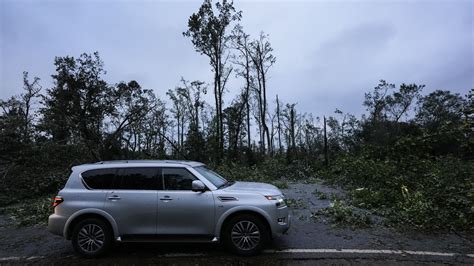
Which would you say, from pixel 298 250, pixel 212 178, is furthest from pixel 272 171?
pixel 298 250

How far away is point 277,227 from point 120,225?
110 inches

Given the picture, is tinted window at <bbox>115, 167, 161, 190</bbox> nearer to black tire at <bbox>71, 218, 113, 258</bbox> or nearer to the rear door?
the rear door

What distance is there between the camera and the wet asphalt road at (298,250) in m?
5.95

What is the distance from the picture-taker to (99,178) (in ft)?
21.7

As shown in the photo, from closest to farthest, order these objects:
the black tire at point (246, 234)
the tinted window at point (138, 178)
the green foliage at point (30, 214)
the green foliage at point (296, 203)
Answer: the black tire at point (246, 234) → the tinted window at point (138, 178) → the green foliage at point (30, 214) → the green foliage at point (296, 203)

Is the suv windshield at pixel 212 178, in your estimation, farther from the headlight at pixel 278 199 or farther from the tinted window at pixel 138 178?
the headlight at pixel 278 199

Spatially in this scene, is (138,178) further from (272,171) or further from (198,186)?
(272,171)

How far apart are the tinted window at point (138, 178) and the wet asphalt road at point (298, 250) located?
1.25 meters

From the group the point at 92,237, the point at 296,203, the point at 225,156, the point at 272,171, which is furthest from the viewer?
the point at 225,156

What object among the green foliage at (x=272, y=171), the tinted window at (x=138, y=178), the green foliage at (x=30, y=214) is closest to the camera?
the tinted window at (x=138, y=178)

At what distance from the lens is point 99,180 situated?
6.61 m

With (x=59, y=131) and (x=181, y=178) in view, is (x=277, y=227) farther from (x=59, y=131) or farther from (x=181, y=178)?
(x=59, y=131)

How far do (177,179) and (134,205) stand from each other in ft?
2.89

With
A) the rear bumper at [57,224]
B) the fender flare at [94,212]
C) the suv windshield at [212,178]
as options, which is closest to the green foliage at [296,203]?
the suv windshield at [212,178]
